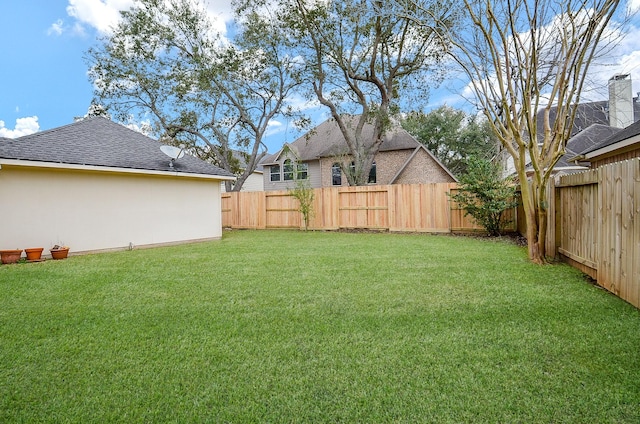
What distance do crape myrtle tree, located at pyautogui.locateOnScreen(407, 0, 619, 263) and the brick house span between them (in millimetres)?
10928

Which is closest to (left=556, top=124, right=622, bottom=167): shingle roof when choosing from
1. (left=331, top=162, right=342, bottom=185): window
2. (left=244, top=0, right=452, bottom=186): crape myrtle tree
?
(left=244, top=0, right=452, bottom=186): crape myrtle tree

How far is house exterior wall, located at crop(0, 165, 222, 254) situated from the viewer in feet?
23.7

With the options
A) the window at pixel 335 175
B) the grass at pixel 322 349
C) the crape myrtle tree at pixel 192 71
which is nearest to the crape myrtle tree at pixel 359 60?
the crape myrtle tree at pixel 192 71

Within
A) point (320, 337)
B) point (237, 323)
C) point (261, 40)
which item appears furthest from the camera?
point (261, 40)

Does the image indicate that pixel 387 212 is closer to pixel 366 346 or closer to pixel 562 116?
pixel 562 116

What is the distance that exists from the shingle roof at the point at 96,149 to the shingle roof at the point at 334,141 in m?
9.98

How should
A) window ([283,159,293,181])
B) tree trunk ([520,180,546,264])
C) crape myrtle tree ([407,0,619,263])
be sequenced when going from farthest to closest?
window ([283,159,293,181]) → tree trunk ([520,180,546,264]) → crape myrtle tree ([407,0,619,263])

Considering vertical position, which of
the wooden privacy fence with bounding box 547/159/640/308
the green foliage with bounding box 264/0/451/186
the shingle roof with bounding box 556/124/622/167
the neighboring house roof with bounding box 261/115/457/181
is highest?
the green foliage with bounding box 264/0/451/186

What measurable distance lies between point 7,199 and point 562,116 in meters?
10.5

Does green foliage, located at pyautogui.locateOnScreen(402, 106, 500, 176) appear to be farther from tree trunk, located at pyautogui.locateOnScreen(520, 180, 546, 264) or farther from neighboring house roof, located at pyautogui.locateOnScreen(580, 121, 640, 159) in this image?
tree trunk, located at pyautogui.locateOnScreen(520, 180, 546, 264)

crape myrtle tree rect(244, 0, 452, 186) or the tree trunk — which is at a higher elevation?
crape myrtle tree rect(244, 0, 452, 186)

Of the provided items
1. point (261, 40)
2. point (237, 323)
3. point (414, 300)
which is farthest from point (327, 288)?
point (261, 40)

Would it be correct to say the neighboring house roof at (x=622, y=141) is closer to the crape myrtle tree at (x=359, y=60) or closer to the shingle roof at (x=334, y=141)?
the crape myrtle tree at (x=359, y=60)

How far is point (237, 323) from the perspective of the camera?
3191 millimetres
